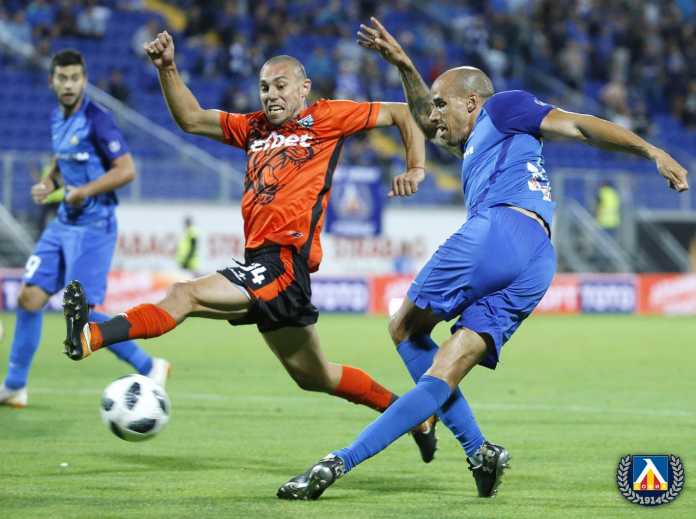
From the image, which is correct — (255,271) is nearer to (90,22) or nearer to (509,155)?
(509,155)

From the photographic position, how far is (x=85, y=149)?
9758mm

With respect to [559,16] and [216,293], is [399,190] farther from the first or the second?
[559,16]

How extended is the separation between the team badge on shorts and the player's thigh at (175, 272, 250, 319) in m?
2.01

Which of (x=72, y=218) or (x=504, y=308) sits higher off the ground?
(x=504, y=308)

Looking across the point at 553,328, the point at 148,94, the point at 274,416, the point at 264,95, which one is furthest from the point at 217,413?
the point at 148,94

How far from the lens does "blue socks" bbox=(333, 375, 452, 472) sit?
236 inches

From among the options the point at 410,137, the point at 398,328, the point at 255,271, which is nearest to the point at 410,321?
the point at 398,328

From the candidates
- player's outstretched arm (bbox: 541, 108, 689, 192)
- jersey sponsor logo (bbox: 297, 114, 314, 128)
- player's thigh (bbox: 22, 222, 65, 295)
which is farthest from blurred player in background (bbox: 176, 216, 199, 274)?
player's outstretched arm (bbox: 541, 108, 689, 192)

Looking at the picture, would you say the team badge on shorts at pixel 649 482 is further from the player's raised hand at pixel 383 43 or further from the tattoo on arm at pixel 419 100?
the player's raised hand at pixel 383 43

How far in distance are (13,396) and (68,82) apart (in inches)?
92.8

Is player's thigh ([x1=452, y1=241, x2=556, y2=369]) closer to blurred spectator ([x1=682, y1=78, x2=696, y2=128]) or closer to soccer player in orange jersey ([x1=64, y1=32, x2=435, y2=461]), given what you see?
soccer player in orange jersey ([x1=64, y1=32, x2=435, y2=461])

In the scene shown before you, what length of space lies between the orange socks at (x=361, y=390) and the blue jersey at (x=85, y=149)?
307cm

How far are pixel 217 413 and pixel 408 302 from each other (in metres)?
3.85

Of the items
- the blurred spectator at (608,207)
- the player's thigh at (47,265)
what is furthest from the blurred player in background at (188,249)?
the player's thigh at (47,265)
